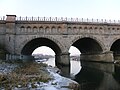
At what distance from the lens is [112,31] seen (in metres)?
50.4

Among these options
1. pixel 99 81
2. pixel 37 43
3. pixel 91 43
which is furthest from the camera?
pixel 37 43

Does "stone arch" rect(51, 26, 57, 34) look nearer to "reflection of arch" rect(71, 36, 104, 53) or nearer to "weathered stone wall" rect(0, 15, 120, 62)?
"weathered stone wall" rect(0, 15, 120, 62)

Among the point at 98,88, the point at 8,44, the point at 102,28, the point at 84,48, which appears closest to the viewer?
the point at 98,88

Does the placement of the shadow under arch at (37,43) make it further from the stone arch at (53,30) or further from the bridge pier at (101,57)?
the bridge pier at (101,57)

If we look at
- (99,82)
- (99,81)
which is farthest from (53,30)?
(99,82)

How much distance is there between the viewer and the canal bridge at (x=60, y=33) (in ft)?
144

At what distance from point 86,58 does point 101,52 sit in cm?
1173

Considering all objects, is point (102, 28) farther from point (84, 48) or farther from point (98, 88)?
point (98, 88)

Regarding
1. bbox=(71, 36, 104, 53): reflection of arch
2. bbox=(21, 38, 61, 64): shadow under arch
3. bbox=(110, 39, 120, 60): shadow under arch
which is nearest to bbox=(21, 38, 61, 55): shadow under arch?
bbox=(21, 38, 61, 64): shadow under arch

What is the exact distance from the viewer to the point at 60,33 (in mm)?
46375

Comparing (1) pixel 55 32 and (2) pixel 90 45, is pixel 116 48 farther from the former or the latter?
(1) pixel 55 32

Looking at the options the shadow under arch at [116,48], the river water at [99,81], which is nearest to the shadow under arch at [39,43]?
the shadow under arch at [116,48]

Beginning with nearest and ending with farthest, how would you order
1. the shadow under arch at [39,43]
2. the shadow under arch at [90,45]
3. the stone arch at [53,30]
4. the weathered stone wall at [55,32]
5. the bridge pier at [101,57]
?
the weathered stone wall at [55,32] → the stone arch at [53,30] → the bridge pier at [101,57] → the shadow under arch at [39,43] → the shadow under arch at [90,45]

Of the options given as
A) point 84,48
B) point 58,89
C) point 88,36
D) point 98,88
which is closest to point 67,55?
point 88,36
